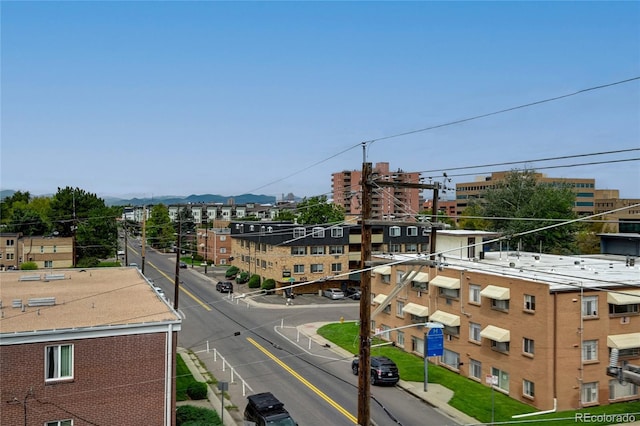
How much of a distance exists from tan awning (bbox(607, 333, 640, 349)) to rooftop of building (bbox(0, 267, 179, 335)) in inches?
891

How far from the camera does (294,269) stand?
209 ft

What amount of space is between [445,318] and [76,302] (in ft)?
72.1

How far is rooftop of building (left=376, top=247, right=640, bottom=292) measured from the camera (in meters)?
26.7

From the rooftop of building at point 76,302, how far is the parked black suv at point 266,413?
6199mm

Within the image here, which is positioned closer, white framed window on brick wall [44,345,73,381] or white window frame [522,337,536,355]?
white framed window on brick wall [44,345,73,381]

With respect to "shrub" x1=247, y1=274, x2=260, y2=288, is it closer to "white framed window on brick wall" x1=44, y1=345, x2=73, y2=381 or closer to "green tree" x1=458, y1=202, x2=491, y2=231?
"green tree" x1=458, y1=202, x2=491, y2=231

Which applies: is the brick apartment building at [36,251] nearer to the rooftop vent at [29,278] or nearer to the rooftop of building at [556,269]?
the rooftop vent at [29,278]

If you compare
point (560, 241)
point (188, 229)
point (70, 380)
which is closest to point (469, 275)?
point (70, 380)

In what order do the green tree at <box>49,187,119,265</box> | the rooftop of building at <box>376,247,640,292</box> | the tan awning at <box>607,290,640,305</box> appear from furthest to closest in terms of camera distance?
the green tree at <box>49,187,119,265</box>, the rooftop of building at <box>376,247,640,292</box>, the tan awning at <box>607,290,640,305</box>

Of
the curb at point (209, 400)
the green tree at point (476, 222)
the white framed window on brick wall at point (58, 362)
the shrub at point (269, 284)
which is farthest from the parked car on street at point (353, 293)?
the white framed window on brick wall at point (58, 362)

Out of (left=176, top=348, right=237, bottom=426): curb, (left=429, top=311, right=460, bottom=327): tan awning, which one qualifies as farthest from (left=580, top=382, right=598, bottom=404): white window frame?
(left=176, top=348, right=237, bottom=426): curb

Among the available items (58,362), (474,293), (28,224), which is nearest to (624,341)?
(474,293)

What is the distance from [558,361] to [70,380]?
22449 mm

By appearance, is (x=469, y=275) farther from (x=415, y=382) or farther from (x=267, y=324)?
(x=267, y=324)
